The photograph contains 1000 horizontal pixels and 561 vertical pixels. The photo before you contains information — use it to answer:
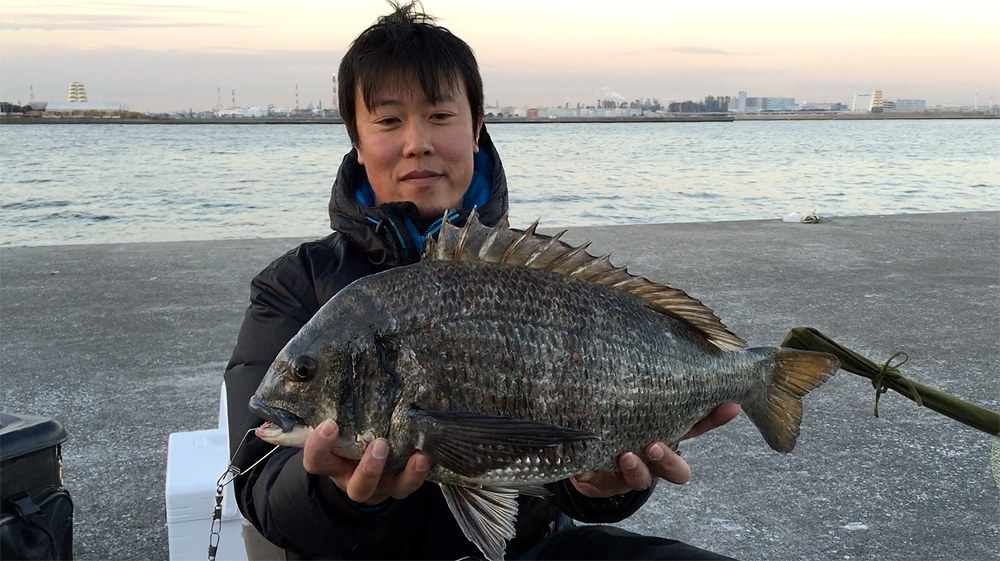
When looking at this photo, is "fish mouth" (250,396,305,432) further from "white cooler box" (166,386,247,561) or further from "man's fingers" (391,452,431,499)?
"white cooler box" (166,386,247,561)

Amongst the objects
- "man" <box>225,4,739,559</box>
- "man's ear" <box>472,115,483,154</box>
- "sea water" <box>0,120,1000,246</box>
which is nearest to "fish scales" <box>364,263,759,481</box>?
"man" <box>225,4,739,559</box>

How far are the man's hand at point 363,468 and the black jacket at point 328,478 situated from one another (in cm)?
16

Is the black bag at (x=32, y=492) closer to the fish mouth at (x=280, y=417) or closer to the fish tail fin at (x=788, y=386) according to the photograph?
the fish mouth at (x=280, y=417)

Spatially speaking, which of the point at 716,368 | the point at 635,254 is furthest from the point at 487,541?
the point at 635,254

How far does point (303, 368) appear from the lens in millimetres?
1936

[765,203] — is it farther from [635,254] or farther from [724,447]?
[724,447]

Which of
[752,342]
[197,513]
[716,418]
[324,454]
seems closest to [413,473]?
[324,454]

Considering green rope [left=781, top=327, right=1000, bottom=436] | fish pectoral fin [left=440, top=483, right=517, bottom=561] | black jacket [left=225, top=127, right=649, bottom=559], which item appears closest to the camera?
fish pectoral fin [left=440, top=483, right=517, bottom=561]

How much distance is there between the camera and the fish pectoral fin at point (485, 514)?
198 cm

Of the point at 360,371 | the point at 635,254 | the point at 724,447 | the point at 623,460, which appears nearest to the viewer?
the point at 360,371

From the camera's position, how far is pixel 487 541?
1.97 m

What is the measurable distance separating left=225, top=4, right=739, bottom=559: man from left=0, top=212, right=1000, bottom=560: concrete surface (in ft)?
4.97

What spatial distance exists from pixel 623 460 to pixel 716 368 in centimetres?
41

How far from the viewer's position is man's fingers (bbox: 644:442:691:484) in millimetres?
2150
